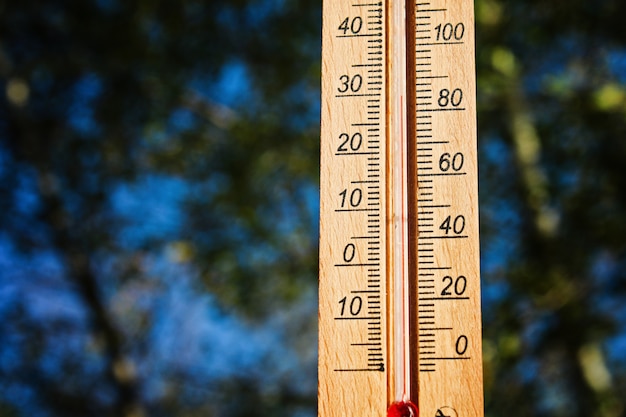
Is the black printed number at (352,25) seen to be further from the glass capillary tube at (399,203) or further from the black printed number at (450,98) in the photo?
the black printed number at (450,98)

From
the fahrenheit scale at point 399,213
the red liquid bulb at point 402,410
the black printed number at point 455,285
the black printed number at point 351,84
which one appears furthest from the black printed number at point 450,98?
the red liquid bulb at point 402,410

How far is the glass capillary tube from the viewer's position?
169cm

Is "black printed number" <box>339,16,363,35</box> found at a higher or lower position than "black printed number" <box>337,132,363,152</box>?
higher

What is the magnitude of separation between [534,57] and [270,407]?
2.12 meters

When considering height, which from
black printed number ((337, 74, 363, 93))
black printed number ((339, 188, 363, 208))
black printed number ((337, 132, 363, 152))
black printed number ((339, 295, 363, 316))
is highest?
black printed number ((337, 74, 363, 93))

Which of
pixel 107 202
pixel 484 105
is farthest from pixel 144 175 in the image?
pixel 484 105

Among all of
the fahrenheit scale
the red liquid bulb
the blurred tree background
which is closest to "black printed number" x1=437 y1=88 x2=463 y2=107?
the fahrenheit scale

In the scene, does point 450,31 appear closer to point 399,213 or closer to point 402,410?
point 399,213

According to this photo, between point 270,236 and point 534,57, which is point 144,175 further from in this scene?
point 534,57

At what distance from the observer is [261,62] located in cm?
546

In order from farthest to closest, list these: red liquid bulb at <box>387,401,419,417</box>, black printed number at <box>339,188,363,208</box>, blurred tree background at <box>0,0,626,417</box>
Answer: blurred tree background at <box>0,0,626,417</box>, black printed number at <box>339,188,363,208</box>, red liquid bulb at <box>387,401,419,417</box>

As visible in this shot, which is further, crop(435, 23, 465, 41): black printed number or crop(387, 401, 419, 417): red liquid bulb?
crop(435, 23, 465, 41): black printed number

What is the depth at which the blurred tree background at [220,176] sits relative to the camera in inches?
188

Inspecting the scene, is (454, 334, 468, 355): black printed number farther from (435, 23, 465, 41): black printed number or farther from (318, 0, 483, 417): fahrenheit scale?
(435, 23, 465, 41): black printed number
